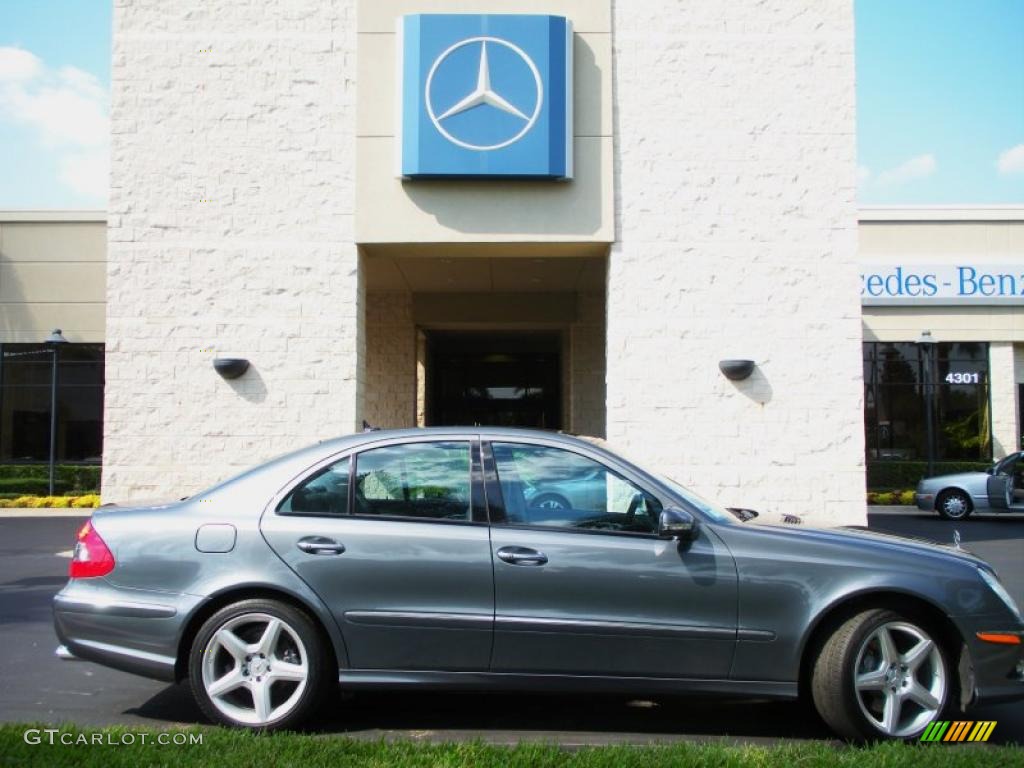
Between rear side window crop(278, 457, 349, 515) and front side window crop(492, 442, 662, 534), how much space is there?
816 millimetres

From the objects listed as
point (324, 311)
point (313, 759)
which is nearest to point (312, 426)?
point (324, 311)

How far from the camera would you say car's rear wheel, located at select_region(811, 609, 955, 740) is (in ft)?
14.2

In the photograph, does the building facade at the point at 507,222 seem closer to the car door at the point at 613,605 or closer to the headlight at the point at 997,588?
the headlight at the point at 997,588

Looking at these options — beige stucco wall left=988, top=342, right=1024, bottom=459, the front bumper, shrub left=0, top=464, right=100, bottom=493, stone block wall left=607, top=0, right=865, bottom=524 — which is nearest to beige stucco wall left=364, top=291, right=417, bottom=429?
stone block wall left=607, top=0, right=865, bottom=524

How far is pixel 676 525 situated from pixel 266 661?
2.10 meters

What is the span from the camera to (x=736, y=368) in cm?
1085

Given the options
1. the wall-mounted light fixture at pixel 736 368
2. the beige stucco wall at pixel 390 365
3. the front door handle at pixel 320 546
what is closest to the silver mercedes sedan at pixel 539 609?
the front door handle at pixel 320 546

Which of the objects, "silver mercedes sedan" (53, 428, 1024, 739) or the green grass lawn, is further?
"silver mercedes sedan" (53, 428, 1024, 739)

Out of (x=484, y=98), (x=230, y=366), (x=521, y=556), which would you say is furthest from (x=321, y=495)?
(x=484, y=98)

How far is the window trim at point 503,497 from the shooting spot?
4.56 metres

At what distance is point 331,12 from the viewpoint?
1134 cm

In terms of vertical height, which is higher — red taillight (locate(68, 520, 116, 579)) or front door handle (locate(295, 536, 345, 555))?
front door handle (locate(295, 536, 345, 555))

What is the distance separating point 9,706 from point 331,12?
899 centimetres

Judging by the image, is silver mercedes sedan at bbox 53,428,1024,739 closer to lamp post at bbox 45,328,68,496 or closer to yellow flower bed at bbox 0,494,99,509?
yellow flower bed at bbox 0,494,99,509
